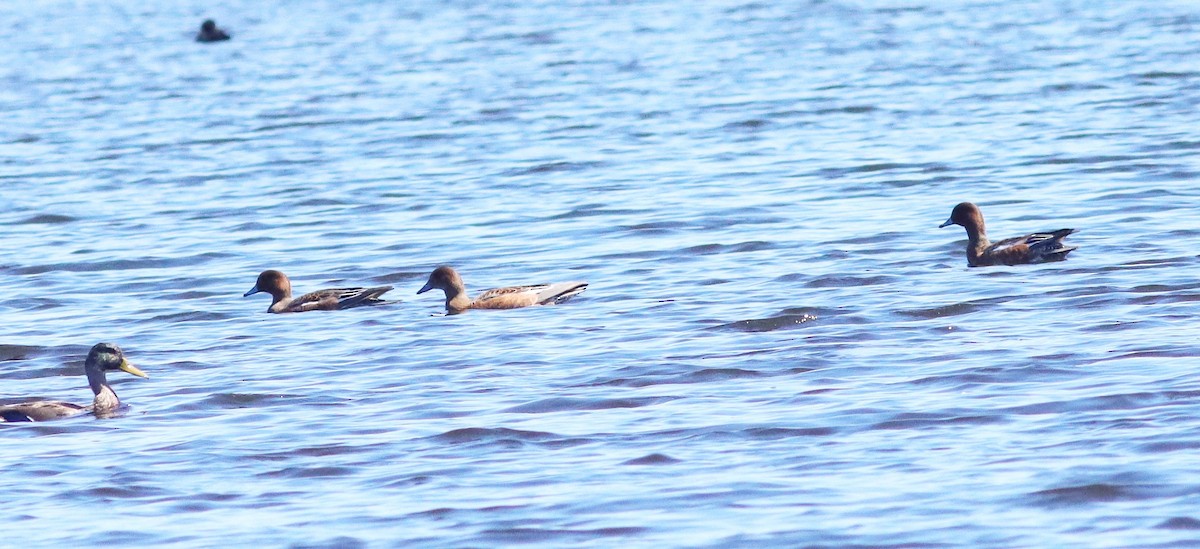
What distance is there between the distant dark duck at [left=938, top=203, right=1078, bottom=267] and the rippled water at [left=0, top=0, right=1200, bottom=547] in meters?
0.22

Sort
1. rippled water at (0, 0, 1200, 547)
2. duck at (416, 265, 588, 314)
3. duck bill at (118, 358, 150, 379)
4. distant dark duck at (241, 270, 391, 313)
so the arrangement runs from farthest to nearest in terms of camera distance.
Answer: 1. distant dark duck at (241, 270, 391, 313)
2. duck at (416, 265, 588, 314)
3. duck bill at (118, 358, 150, 379)
4. rippled water at (0, 0, 1200, 547)

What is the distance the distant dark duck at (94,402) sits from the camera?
1213 cm

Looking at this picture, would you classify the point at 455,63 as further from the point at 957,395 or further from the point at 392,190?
the point at 957,395

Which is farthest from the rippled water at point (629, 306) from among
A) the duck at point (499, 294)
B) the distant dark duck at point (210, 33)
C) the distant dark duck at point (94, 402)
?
the distant dark duck at point (210, 33)

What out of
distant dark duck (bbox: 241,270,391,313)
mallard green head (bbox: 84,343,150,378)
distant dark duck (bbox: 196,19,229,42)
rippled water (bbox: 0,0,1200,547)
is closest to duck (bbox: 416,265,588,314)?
rippled water (bbox: 0,0,1200,547)

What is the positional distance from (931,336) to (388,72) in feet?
86.3

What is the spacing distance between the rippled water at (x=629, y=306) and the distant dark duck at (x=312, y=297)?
6.0 inches

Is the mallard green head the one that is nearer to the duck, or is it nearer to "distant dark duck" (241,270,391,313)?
"distant dark duck" (241,270,391,313)

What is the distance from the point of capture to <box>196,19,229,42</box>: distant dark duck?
47031 mm

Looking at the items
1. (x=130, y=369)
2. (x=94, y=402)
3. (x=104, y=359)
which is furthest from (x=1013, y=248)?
(x=94, y=402)

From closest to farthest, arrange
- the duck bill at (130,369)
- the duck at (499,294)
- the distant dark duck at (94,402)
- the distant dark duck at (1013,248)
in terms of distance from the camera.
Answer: the distant dark duck at (94,402), the duck bill at (130,369), the duck at (499,294), the distant dark duck at (1013,248)

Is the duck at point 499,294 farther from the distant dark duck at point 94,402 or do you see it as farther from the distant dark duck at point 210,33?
the distant dark duck at point 210,33

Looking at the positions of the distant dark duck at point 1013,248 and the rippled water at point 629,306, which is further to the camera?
the distant dark duck at point 1013,248

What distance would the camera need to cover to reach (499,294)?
15.9m
